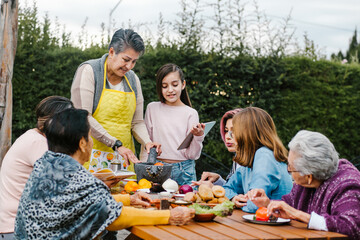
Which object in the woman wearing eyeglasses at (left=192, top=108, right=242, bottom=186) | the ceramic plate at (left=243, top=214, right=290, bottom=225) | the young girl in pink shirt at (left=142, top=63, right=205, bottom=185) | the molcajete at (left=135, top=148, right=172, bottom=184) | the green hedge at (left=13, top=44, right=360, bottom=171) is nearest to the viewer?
the ceramic plate at (left=243, top=214, right=290, bottom=225)

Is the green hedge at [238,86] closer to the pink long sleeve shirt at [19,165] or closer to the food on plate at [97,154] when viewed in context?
the food on plate at [97,154]

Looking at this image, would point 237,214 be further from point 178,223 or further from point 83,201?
point 83,201

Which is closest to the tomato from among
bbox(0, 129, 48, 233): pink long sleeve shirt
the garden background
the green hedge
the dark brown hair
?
bbox(0, 129, 48, 233): pink long sleeve shirt

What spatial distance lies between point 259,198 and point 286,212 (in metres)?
0.27

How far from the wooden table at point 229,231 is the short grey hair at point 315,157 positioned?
31cm

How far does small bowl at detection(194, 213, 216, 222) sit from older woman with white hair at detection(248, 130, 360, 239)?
0.33 m

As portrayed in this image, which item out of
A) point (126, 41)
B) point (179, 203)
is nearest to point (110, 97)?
point (126, 41)

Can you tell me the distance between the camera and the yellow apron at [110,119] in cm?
413

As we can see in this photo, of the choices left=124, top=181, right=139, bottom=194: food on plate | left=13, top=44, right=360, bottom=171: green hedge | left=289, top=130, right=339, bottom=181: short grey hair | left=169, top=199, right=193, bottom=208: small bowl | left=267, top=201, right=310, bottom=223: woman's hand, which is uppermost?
left=13, top=44, right=360, bottom=171: green hedge

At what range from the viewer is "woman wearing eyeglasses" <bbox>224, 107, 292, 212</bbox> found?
3020mm

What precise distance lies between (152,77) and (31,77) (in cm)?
184

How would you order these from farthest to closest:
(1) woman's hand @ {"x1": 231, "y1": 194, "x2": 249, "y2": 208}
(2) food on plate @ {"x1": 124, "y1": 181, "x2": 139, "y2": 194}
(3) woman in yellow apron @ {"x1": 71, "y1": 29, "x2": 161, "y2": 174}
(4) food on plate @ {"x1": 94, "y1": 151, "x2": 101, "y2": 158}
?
(4) food on plate @ {"x1": 94, "y1": 151, "x2": 101, "y2": 158} → (3) woman in yellow apron @ {"x1": 71, "y1": 29, "x2": 161, "y2": 174} → (2) food on plate @ {"x1": 124, "y1": 181, "x2": 139, "y2": 194} → (1) woman's hand @ {"x1": 231, "y1": 194, "x2": 249, "y2": 208}

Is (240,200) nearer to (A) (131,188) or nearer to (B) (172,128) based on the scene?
(A) (131,188)

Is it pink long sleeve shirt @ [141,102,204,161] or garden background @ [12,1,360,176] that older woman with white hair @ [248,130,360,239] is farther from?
garden background @ [12,1,360,176]
